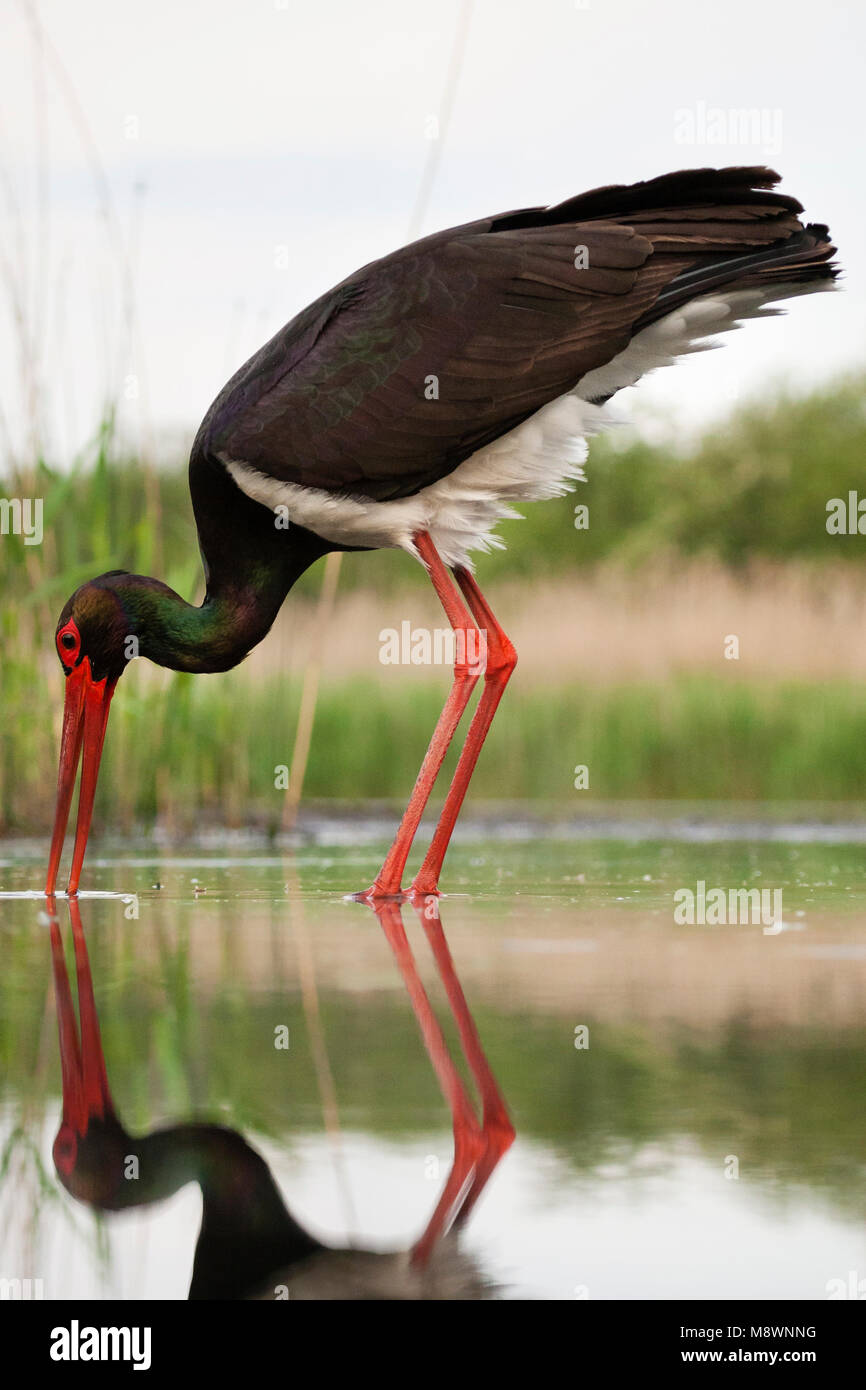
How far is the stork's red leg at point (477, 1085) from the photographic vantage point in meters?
2.53

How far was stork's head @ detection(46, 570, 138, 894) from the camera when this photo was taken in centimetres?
592

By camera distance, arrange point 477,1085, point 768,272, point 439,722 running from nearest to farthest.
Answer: point 477,1085 → point 768,272 → point 439,722

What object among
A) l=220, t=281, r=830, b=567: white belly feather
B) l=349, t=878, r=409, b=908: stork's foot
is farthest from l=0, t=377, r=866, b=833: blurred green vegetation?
l=349, t=878, r=409, b=908: stork's foot

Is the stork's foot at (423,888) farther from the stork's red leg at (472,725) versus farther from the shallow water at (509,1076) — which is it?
the shallow water at (509,1076)

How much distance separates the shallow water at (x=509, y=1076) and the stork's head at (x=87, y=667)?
1.44 feet

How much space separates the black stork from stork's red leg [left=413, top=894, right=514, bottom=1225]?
126 cm

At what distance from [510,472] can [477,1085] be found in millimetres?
3102

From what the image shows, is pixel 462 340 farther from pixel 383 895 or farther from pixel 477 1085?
pixel 477 1085

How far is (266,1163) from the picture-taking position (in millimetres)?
2639

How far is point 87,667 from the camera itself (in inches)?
235

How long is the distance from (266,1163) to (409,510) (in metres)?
3.42

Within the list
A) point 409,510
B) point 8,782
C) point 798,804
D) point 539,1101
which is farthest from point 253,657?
point 539,1101

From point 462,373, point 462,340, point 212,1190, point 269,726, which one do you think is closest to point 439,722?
point 462,373

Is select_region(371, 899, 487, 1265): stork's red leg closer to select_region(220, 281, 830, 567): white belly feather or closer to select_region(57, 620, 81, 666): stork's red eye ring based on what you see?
select_region(220, 281, 830, 567): white belly feather
